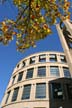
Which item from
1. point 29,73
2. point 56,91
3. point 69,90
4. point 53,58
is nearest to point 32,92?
point 56,91

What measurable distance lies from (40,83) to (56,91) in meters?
3.10

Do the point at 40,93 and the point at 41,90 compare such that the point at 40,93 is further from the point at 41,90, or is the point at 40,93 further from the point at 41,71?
the point at 41,71

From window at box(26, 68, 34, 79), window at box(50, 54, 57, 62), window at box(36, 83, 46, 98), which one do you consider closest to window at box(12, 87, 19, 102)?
window at box(26, 68, 34, 79)

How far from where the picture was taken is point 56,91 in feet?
94.1

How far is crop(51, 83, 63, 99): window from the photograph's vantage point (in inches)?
1104

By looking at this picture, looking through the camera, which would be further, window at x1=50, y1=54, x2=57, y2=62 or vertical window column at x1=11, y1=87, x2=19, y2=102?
window at x1=50, y1=54, x2=57, y2=62

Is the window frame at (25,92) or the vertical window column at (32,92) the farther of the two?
the window frame at (25,92)

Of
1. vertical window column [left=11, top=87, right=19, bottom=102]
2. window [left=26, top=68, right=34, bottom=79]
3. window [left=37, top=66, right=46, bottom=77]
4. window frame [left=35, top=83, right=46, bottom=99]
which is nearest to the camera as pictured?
window frame [left=35, top=83, right=46, bottom=99]

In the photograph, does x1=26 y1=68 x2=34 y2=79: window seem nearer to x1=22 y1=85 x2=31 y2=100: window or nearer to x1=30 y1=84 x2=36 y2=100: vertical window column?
x1=22 y1=85 x2=31 y2=100: window

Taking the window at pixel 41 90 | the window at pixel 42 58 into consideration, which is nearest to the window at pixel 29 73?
the window at pixel 41 90

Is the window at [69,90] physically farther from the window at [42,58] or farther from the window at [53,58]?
the window at [42,58]

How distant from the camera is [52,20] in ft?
28.6

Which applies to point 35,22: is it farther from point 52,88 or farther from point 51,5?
point 52,88

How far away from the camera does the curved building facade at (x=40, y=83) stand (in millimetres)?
27781
